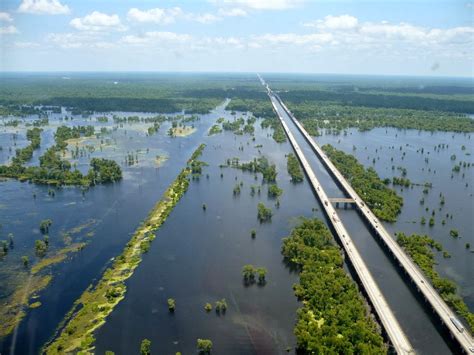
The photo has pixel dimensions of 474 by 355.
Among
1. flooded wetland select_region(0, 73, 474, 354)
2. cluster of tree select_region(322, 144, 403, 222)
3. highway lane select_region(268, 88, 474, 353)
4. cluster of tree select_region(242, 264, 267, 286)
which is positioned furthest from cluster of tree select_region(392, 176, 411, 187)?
cluster of tree select_region(242, 264, 267, 286)

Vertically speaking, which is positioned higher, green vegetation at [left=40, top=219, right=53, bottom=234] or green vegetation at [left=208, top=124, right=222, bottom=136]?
green vegetation at [left=208, top=124, right=222, bottom=136]

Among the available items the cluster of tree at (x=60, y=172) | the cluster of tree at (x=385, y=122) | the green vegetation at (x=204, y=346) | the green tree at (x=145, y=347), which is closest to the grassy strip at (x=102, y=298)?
the green tree at (x=145, y=347)

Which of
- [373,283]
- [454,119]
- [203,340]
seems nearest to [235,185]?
[373,283]

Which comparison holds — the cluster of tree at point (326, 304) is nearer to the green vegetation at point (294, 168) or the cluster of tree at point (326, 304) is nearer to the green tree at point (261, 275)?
the green tree at point (261, 275)

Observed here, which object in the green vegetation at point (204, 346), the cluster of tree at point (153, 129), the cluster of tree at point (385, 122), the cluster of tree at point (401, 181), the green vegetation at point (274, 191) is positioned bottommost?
the green vegetation at point (204, 346)

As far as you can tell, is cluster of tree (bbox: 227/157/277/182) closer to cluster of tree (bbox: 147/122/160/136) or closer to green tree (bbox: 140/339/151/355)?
cluster of tree (bbox: 147/122/160/136)
